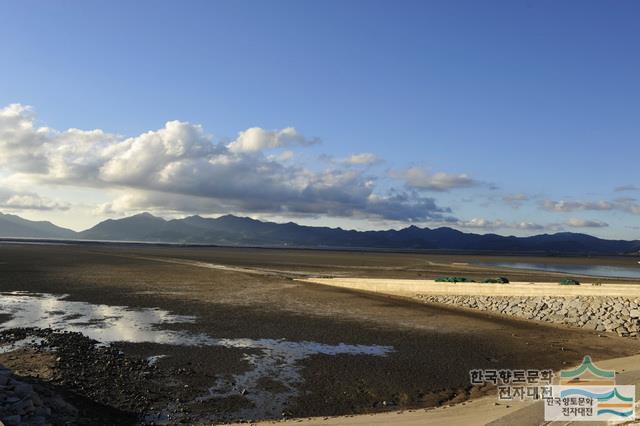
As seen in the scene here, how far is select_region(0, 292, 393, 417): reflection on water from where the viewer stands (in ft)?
56.4

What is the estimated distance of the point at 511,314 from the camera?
3675cm

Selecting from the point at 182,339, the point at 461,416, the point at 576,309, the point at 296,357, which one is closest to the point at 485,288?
the point at 576,309

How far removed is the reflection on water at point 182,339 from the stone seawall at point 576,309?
52.5 ft

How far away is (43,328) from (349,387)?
1882cm

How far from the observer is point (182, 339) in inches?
992

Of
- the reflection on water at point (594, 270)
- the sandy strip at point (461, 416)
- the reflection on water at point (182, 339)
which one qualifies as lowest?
the reflection on water at point (182, 339)

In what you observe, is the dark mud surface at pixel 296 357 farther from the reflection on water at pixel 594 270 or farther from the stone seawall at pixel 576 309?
the reflection on water at pixel 594 270

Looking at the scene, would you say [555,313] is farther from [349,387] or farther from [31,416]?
[31,416]

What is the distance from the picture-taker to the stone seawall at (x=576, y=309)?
102 ft

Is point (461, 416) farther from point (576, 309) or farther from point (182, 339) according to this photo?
point (576, 309)

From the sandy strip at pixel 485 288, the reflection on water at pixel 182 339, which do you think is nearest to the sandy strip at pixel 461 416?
the reflection on water at pixel 182 339

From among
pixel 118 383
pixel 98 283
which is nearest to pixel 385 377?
pixel 118 383

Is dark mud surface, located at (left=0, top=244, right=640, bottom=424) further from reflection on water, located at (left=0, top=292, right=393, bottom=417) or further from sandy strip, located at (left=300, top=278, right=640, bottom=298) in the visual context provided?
sandy strip, located at (left=300, top=278, right=640, bottom=298)

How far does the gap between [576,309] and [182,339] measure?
1080 inches
